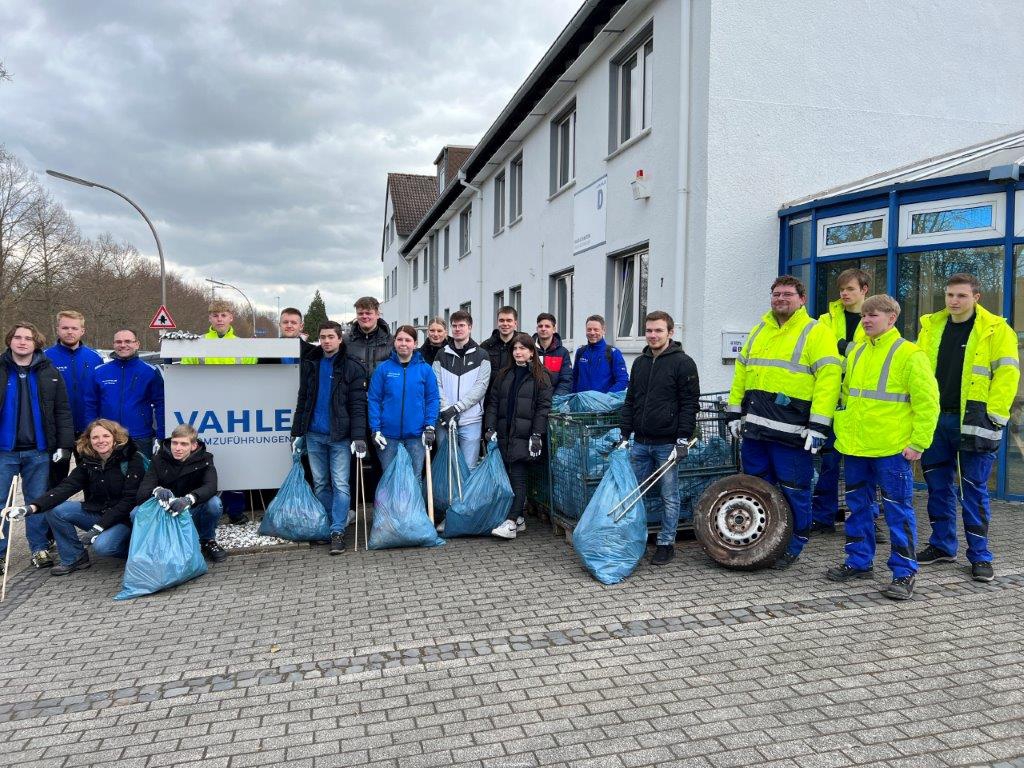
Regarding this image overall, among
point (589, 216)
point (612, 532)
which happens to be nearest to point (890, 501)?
point (612, 532)

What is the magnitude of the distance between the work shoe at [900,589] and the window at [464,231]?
55.4 feet

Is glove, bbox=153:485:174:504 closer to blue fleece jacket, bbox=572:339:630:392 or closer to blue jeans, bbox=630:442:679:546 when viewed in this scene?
blue jeans, bbox=630:442:679:546

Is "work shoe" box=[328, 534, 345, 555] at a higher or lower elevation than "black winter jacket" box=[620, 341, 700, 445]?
lower

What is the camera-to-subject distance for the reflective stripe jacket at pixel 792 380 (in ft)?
15.2

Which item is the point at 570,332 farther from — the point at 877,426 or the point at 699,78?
the point at 877,426

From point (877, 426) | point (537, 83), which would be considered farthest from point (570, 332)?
point (877, 426)

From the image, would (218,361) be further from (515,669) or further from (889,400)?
(889,400)

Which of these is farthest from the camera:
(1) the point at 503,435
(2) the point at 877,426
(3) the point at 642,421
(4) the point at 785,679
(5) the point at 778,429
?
(1) the point at 503,435

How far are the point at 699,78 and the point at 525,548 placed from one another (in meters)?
5.42

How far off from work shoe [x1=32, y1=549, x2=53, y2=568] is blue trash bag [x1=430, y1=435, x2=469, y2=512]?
2925mm

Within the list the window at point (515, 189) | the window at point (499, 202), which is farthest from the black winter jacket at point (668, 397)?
the window at point (499, 202)

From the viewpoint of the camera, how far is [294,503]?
569cm

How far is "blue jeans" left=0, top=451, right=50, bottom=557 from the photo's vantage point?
5262mm

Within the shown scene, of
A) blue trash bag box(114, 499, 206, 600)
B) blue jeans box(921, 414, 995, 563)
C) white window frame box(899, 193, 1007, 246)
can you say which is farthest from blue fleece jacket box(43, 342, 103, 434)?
white window frame box(899, 193, 1007, 246)
